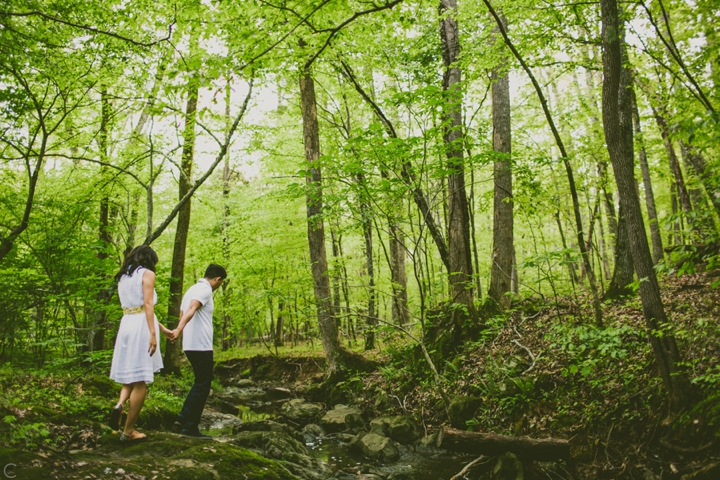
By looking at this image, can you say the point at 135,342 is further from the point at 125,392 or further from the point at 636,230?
the point at 636,230

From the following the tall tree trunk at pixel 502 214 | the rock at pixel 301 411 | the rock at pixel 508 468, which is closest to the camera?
the rock at pixel 508 468

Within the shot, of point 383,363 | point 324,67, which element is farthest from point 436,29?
point 383,363

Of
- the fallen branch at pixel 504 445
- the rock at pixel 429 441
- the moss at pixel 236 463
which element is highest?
the moss at pixel 236 463

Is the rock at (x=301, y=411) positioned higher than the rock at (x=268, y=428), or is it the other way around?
the rock at (x=268, y=428)

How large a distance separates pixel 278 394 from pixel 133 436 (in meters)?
8.38

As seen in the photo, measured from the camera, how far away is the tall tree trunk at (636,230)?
13.1 feet

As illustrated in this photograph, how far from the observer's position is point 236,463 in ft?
12.2

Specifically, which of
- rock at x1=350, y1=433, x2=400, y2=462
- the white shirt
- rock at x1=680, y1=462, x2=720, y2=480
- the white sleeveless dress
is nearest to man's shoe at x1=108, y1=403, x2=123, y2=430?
the white sleeveless dress

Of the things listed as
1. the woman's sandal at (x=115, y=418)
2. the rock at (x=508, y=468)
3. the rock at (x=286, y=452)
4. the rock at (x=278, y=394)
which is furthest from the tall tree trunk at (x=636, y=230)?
the rock at (x=278, y=394)

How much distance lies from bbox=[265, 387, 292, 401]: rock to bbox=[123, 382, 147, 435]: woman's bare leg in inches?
305

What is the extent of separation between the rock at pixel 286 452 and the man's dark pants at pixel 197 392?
1099mm

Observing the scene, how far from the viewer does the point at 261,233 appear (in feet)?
47.7

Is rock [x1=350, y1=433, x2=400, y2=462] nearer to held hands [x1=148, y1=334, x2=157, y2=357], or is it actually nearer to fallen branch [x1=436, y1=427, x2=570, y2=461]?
fallen branch [x1=436, y1=427, x2=570, y2=461]

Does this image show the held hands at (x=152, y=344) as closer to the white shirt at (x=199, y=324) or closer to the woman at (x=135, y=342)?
the woman at (x=135, y=342)
